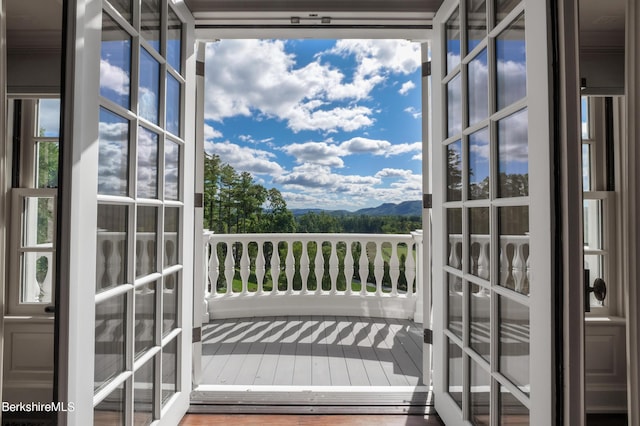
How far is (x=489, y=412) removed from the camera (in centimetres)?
141

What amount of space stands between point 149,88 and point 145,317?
995 millimetres

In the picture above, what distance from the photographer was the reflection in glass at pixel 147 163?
1475 mm

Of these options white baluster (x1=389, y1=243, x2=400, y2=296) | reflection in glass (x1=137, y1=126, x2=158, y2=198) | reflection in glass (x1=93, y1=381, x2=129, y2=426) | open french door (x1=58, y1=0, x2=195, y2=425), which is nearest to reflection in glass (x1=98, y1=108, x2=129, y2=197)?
open french door (x1=58, y1=0, x2=195, y2=425)

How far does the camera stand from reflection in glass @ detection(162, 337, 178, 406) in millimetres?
1732

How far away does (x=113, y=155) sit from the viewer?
1.26m

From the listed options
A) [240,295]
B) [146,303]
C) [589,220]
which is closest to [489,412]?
[589,220]

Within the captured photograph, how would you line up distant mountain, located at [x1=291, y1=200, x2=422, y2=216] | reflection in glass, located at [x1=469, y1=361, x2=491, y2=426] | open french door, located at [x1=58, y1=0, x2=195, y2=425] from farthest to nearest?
distant mountain, located at [x1=291, y1=200, x2=422, y2=216] → reflection in glass, located at [x1=469, y1=361, x2=491, y2=426] → open french door, located at [x1=58, y1=0, x2=195, y2=425]

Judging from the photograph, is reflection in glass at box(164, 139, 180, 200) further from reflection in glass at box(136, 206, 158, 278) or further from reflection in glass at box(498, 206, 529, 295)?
reflection in glass at box(498, 206, 529, 295)

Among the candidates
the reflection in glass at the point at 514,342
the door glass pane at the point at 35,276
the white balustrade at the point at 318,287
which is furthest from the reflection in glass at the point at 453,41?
the white balustrade at the point at 318,287

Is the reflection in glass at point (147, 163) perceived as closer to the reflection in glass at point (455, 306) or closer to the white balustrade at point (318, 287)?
the reflection in glass at point (455, 306)

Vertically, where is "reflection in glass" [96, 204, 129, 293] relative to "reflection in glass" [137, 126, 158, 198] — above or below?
below

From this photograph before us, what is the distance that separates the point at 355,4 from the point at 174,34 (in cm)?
101

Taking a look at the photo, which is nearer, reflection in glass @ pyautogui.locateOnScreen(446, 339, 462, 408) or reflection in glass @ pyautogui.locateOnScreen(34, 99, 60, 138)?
reflection in glass @ pyautogui.locateOnScreen(34, 99, 60, 138)

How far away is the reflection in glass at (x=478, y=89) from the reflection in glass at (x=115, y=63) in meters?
1.41
